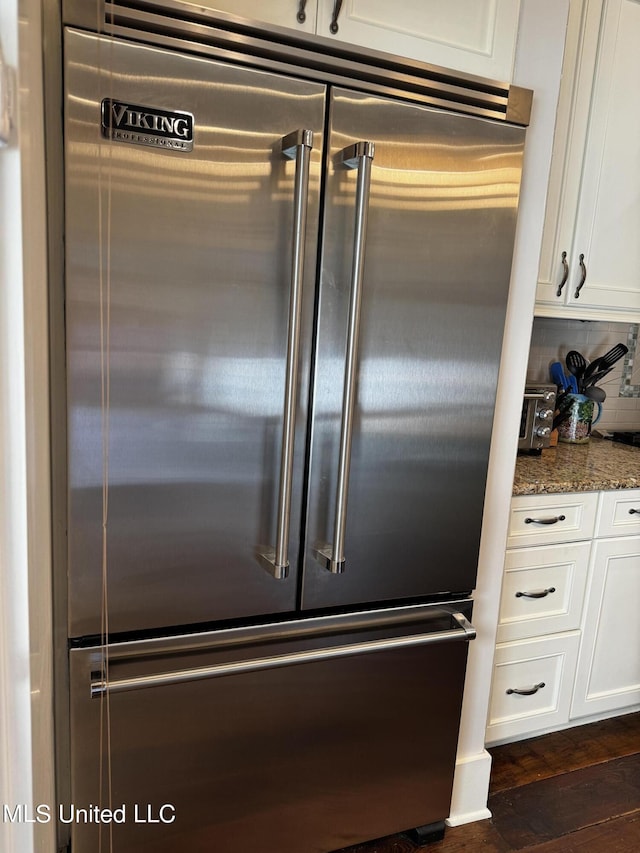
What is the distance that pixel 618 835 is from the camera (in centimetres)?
176

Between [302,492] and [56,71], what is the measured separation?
858 millimetres

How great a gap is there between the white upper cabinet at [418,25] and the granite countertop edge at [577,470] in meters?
1.06

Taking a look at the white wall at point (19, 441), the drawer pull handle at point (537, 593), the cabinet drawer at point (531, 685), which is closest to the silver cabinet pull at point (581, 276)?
the drawer pull handle at point (537, 593)

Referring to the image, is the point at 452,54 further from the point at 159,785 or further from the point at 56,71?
the point at 159,785

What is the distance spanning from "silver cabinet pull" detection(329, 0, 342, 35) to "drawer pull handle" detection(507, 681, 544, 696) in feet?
5.89

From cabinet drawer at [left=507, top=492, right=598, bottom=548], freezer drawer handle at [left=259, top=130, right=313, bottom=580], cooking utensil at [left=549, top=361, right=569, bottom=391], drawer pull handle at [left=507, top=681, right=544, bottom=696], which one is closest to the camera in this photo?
freezer drawer handle at [left=259, top=130, right=313, bottom=580]

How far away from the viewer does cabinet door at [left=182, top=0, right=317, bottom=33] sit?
117 cm

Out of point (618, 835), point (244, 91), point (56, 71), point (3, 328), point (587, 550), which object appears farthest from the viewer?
point (587, 550)

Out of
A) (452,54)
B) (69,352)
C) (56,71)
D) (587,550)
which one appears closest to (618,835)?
(587,550)

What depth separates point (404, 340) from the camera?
1392mm

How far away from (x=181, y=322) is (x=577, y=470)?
1.43m

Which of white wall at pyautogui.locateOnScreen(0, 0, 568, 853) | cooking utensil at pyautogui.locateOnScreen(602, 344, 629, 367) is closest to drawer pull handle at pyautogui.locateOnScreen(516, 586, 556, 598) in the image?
cooking utensil at pyautogui.locateOnScreen(602, 344, 629, 367)

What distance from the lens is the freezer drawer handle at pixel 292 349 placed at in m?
1.19

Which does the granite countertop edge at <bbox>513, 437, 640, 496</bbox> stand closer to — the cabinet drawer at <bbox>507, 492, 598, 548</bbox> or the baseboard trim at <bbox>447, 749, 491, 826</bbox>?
the cabinet drawer at <bbox>507, 492, 598, 548</bbox>
